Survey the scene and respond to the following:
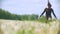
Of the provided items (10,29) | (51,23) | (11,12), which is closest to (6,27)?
(10,29)

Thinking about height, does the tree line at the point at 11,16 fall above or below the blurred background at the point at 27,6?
below

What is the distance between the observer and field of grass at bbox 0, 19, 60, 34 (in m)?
0.93

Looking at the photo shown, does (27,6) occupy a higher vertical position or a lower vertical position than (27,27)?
higher

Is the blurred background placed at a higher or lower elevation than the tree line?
higher

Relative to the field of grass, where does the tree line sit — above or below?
above

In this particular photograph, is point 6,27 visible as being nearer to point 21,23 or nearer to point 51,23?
point 21,23

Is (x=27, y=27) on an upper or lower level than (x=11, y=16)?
lower

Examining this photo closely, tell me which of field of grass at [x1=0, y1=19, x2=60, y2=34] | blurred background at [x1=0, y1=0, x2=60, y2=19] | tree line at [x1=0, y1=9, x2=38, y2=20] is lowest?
field of grass at [x1=0, y1=19, x2=60, y2=34]

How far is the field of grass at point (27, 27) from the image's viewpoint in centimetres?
93

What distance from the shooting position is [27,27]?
37.0 inches

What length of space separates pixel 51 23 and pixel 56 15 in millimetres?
92

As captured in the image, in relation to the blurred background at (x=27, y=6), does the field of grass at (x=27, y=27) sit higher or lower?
lower

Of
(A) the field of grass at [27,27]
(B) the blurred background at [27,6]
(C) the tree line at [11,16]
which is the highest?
(B) the blurred background at [27,6]

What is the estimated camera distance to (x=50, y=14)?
0.97 metres
